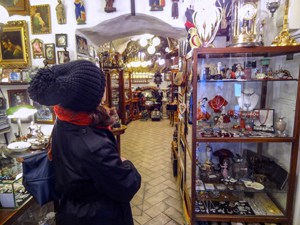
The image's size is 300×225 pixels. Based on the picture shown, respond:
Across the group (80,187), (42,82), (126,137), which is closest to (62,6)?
(42,82)

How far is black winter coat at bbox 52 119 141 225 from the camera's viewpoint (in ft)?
3.24

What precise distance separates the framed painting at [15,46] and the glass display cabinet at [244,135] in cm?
203

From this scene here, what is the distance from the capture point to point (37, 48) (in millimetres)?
2506

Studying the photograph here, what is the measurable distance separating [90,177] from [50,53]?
200 cm

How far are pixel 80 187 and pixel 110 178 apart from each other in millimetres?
192

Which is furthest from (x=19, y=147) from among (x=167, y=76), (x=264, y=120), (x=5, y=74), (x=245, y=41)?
(x=167, y=76)

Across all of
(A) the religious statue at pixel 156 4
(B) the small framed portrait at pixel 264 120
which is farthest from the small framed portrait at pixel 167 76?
(B) the small framed portrait at pixel 264 120

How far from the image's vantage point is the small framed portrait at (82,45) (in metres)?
2.51

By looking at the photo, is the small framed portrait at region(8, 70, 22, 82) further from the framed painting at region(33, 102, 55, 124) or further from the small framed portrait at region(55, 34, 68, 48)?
the small framed portrait at region(55, 34, 68, 48)

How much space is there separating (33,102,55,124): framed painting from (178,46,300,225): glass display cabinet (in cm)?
176

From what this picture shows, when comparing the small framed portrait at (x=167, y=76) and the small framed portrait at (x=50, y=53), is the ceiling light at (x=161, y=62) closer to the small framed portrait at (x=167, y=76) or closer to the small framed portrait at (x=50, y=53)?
the small framed portrait at (x=167, y=76)

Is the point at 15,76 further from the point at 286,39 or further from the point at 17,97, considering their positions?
the point at 286,39

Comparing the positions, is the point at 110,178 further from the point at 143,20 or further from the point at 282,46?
the point at 143,20

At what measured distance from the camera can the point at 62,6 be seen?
2.38 m
